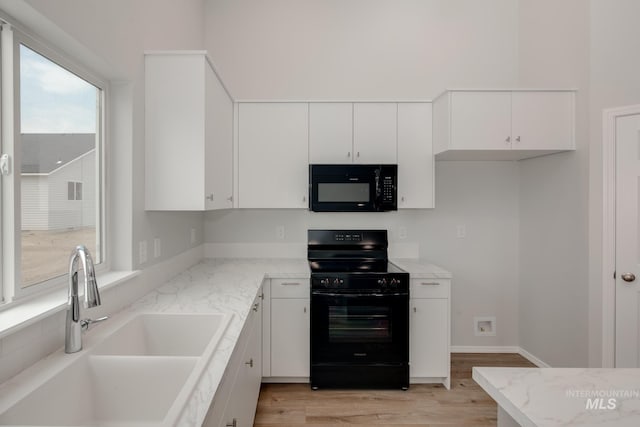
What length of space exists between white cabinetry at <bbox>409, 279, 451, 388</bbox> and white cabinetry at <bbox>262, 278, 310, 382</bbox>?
2.57 ft

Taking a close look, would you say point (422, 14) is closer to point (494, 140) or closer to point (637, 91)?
point (494, 140)

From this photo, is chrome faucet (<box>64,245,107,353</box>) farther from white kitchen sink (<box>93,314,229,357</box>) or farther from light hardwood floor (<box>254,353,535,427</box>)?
light hardwood floor (<box>254,353,535,427</box>)

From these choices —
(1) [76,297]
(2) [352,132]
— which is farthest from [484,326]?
(1) [76,297]

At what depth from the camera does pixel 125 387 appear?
48.5 inches

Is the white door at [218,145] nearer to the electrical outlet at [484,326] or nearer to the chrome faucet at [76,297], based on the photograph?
the chrome faucet at [76,297]

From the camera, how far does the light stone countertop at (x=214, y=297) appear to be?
100cm

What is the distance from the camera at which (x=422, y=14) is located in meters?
3.21

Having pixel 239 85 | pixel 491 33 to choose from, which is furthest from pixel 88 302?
pixel 491 33

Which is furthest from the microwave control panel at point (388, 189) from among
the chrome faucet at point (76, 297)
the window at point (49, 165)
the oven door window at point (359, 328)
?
the chrome faucet at point (76, 297)

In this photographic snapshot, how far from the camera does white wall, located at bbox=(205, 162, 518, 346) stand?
127 inches

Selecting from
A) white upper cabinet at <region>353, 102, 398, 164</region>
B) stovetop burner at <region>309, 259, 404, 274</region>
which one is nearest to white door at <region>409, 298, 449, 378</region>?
stovetop burner at <region>309, 259, 404, 274</region>

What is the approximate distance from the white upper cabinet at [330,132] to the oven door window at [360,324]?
3.88 feet

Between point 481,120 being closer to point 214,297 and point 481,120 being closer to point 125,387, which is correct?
point 214,297

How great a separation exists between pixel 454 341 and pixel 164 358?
2.79m
